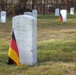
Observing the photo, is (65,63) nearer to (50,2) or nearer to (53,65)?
(53,65)

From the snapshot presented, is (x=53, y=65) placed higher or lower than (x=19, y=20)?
lower

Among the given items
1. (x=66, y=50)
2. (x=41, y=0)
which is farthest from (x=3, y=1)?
(x=66, y=50)

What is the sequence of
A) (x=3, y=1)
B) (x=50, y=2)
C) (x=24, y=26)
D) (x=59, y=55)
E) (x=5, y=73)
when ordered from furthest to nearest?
(x=50, y=2)
(x=3, y=1)
(x=59, y=55)
(x=24, y=26)
(x=5, y=73)

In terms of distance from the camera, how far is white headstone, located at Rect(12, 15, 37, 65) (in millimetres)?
7633

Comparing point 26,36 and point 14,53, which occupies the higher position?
point 26,36

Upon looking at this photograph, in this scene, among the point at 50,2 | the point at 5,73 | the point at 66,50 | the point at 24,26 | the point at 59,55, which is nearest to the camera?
the point at 5,73

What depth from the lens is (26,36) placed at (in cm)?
771

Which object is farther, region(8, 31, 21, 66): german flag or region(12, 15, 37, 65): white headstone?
region(8, 31, 21, 66): german flag

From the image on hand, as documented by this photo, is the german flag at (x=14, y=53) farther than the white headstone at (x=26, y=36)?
Yes

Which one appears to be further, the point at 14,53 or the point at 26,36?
the point at 14,53

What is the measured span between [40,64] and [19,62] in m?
0.50

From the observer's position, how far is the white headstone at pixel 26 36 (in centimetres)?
763

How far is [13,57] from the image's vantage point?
7.95 meters

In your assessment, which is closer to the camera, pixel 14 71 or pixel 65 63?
pixel 14 71
